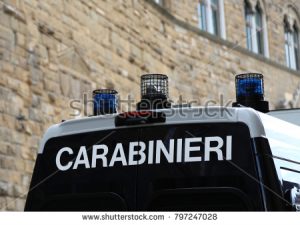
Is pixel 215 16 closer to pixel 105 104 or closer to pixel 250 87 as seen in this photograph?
pixel 250 87

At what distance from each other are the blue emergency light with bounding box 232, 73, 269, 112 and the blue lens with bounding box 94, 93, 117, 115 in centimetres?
91

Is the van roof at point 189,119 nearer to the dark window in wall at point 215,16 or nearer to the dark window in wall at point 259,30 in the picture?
the dark window in wall at point 215,16

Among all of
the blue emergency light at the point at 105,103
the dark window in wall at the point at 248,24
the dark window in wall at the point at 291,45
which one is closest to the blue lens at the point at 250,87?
the blue emergency light at the point at 105,103

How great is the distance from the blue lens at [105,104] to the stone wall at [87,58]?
4505 millimetres

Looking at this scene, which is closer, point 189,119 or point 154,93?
point 189,119

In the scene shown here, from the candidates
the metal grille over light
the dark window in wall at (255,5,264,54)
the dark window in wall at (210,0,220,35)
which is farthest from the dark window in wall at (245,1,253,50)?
the metal grille over light

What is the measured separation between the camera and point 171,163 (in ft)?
12.9

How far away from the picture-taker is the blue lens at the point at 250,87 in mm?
5051

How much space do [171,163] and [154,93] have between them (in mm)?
1076

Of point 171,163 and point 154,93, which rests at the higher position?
point 154,93

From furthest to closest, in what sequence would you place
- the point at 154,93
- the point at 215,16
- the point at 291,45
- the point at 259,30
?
the point at 291,45
the point at 259,30
the point at 215,16
the point at 154,93

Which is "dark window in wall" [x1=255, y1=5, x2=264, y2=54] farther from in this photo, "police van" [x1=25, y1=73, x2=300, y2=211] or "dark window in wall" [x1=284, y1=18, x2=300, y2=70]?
"police van" [x1=25, y1=73, x2=300, y2=211]

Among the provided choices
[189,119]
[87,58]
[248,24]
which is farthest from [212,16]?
[189,119]

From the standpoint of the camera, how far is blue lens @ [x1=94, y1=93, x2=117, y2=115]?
4.94m
